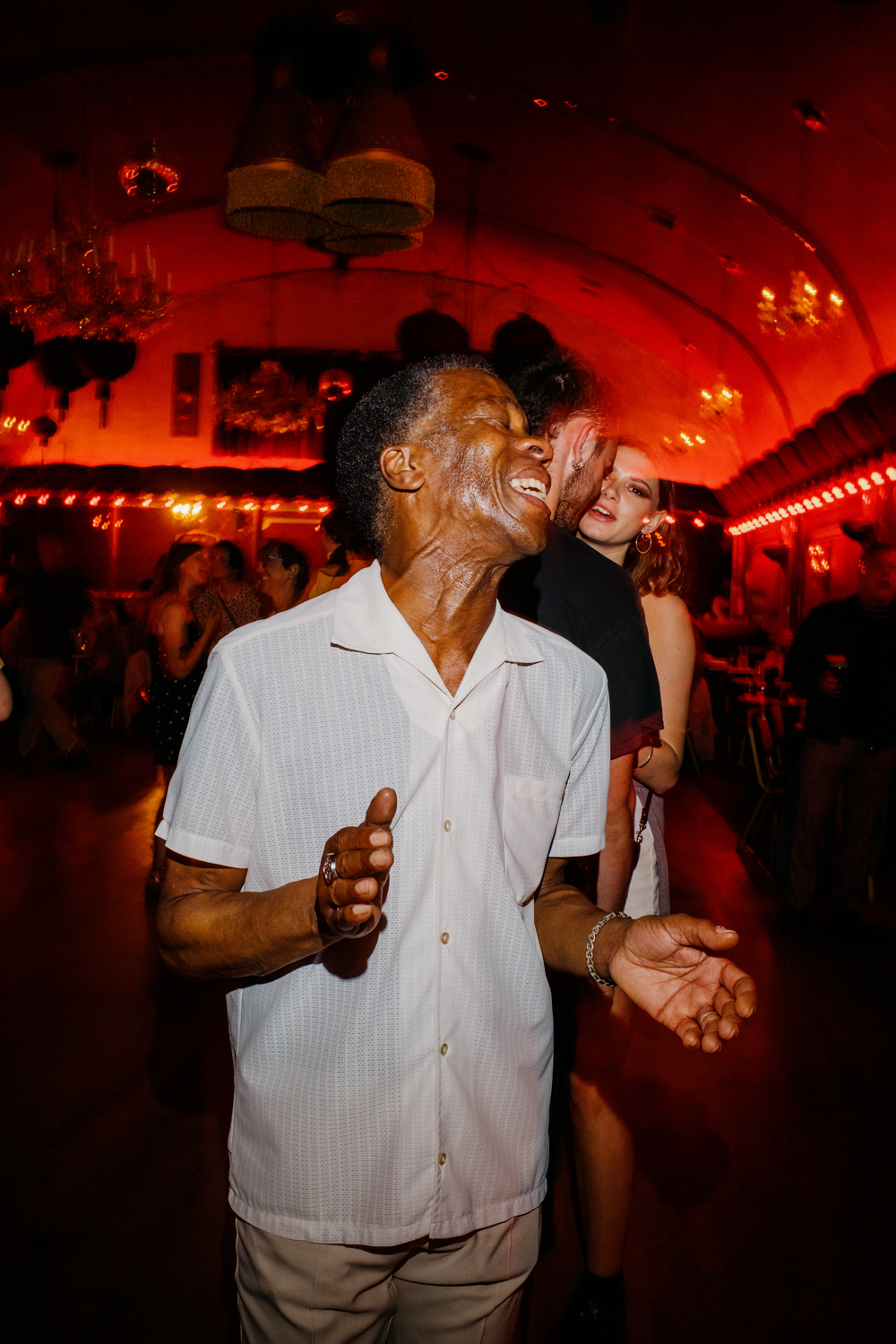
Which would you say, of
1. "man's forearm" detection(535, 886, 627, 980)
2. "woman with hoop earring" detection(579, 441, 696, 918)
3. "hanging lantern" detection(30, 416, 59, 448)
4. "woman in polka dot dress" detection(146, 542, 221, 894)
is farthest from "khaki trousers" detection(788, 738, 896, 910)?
"hanging lantern" detection(30, 416, 59, 448)

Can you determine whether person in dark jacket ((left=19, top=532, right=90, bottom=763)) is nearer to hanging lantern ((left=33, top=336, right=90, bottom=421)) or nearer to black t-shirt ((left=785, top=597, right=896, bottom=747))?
hanging lantern ((left=33, top=336, right=90, bottom=421))

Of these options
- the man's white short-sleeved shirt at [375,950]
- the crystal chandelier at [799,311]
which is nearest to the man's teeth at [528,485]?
the man's white short-sleeved shirt at [375,950]

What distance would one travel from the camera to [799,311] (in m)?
10.5

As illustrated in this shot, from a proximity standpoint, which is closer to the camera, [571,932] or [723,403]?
[571,932]

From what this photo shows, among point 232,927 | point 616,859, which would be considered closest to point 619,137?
point 616,859

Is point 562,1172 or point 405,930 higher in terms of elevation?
point 405,930

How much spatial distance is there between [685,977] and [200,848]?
655 millimetres

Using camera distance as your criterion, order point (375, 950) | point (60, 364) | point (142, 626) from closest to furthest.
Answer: point (375, 950), point (60, 364), point (142, 626)

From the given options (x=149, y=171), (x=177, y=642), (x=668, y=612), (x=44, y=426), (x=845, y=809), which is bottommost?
(x=845, y=809)

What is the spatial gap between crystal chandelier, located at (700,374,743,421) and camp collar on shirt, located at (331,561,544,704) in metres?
14.2

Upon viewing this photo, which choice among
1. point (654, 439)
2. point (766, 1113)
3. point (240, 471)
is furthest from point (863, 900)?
point (240, 471)

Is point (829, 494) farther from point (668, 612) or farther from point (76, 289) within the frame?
point (668, 612)

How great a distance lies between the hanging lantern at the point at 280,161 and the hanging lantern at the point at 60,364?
4735mm

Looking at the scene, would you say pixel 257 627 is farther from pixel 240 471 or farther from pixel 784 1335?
pixel 240 471
